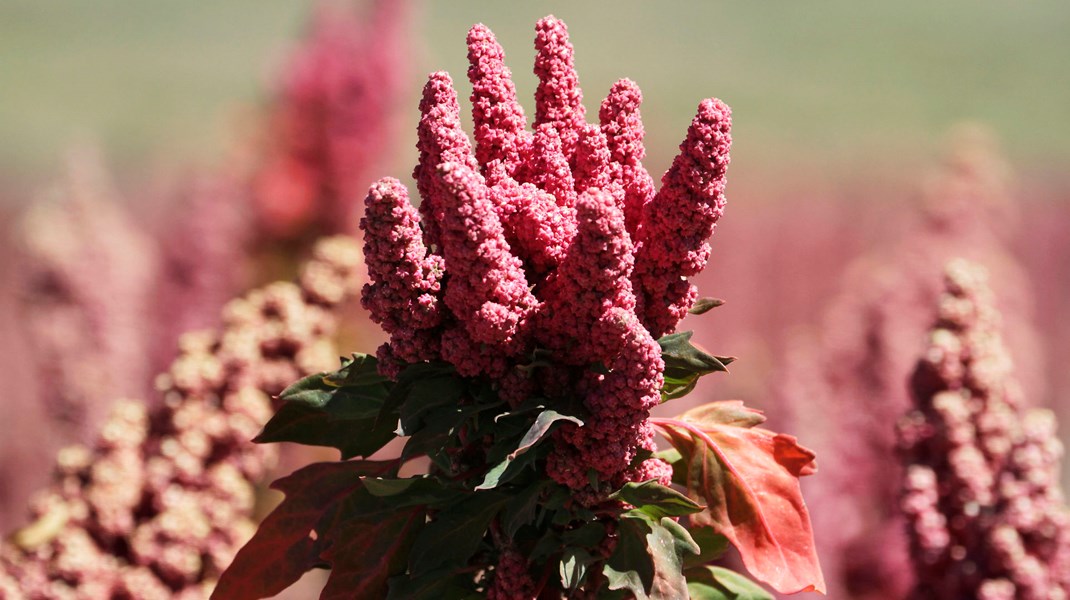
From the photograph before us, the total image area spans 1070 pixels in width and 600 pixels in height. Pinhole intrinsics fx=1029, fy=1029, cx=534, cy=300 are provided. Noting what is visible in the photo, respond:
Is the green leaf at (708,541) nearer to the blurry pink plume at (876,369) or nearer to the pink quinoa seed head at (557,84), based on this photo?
the pink quinoa seed head at (557,84)

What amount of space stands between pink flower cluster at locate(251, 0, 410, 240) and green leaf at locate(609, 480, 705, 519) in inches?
91.8

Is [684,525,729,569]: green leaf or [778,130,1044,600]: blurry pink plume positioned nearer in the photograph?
[684,525,729,569]: green leaf

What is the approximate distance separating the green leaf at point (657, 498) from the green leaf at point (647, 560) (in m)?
0.02

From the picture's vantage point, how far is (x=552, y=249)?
852mm

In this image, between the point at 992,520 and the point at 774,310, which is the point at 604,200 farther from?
the point at 774,310

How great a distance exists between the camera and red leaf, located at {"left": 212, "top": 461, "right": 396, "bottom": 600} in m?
0.98

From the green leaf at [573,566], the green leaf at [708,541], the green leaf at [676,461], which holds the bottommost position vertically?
the green leaf at [573,566]

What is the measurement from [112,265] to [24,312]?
1.35 ft

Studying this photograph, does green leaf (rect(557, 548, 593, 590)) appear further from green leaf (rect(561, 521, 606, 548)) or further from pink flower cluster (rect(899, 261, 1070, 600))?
pink flower cluster (rect(899, 261, 1070, 600))

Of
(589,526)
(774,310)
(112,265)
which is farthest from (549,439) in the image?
(774,310)

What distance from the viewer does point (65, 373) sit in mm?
2682

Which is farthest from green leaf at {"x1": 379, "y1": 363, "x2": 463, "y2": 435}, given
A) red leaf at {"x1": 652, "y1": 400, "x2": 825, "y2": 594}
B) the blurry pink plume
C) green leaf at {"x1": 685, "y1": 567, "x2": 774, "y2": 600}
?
the blurry pink plume

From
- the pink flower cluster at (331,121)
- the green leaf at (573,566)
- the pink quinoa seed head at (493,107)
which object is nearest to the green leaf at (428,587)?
the green leaf at (573,566)

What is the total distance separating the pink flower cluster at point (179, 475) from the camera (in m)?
1.40
